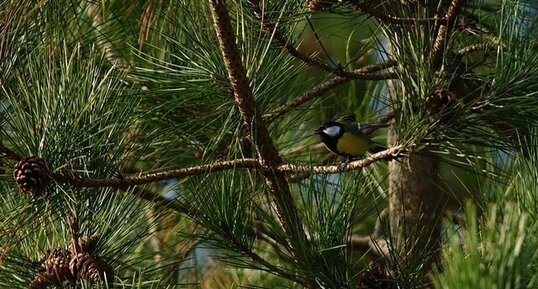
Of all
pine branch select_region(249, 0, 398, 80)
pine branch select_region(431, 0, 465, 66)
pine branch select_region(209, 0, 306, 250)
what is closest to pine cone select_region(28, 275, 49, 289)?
pine branch select_region(209, 0, 306, 250)

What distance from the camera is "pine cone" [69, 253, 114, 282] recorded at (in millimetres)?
1418

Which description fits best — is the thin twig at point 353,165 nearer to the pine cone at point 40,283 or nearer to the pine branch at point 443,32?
the pine branch at point 443,32

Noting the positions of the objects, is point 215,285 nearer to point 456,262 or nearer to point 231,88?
point 231,88

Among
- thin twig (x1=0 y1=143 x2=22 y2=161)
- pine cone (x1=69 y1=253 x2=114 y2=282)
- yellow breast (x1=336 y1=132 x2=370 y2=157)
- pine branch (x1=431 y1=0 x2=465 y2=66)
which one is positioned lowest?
yellow breast (x1=336 y1=132 x2=370 y2=157)

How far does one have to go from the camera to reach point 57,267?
1443 mm

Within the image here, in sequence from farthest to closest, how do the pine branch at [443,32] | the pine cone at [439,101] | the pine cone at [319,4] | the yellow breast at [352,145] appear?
the yellow breast at [352,145] < the pine cone at [319,4] < the pine branch at [443,32] < the pine cone at [439,101]

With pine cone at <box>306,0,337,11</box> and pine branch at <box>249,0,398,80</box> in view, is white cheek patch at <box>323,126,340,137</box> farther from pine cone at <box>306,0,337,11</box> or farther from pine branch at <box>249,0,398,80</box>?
pine cone at <box>306,0,337,11</box>

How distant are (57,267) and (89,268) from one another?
45 millimetres

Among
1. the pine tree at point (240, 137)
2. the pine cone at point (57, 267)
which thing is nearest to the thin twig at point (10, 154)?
the pine tree at point (240, 137)

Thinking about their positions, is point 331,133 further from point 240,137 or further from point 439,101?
point 439,101

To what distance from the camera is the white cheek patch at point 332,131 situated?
1729mm

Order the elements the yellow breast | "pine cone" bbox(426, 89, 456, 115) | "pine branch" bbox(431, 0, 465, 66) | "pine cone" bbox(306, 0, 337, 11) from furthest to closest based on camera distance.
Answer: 1. the yellow breast
2. "pine cone" bbox(306, 0, 337, 11)
3. "pine branch" bbox(431, 0, 465, 66)
4. "pine cone" bbox(426, 89, 456, 115)

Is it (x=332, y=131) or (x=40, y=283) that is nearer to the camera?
(x=40, y=283)

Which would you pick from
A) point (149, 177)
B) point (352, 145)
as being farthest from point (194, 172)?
point (352, 145)
